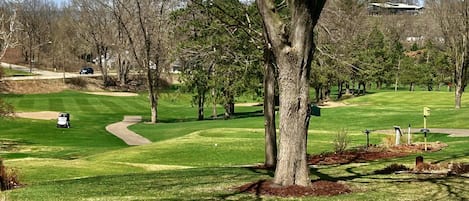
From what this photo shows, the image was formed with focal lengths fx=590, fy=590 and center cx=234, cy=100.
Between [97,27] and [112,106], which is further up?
[97,27]

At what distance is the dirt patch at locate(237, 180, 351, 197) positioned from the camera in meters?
10.5

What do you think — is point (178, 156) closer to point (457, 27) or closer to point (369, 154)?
point (369, 154)

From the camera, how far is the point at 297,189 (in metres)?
10.6

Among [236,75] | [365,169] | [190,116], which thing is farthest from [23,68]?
[365,169]

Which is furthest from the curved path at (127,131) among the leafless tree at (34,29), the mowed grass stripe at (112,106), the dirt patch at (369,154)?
the leafless tree at (34,29)

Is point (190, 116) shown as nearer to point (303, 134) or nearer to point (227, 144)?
point (227, 144)

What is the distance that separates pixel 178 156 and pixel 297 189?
14.8 meters

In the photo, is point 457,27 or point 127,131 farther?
point 457,27

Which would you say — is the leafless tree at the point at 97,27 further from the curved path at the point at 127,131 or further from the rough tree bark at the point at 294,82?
the rough tree bark at the point at 294,82

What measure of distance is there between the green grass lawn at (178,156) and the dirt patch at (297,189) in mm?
287

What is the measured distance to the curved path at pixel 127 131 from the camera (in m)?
36.9

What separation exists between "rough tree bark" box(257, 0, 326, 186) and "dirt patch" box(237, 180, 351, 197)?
16 cm

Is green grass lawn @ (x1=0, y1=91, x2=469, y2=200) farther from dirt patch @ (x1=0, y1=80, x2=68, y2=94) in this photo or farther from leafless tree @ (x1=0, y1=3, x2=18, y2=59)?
dirt patch @ (x1=0, y1=80, x2=68, y2=94)

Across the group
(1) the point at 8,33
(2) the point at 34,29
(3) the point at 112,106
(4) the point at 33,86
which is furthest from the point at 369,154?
(2) the point at 34,29
